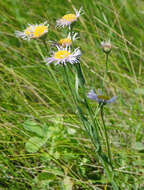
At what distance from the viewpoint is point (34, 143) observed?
1.08 m

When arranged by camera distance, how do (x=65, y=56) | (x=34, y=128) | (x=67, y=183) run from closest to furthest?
(x=65, y=56), (x=67, y=183), (x=34, y=128)

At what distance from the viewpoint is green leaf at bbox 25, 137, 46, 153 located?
1071 millimetres

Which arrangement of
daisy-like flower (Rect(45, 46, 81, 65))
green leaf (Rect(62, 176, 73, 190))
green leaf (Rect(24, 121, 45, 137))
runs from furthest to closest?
green leaf (Rect(24, 121, 45, 137)) → green leaf (Rect(62, 176, 73, 190)) → daisy-like flower (Rect(45, 46, 81, 65))

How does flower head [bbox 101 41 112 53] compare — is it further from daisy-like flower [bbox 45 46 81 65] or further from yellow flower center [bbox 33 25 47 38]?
yellow flower center [bbox 33 25 47 38]

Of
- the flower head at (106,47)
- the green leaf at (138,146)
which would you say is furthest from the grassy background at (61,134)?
the flower head at (106,47)

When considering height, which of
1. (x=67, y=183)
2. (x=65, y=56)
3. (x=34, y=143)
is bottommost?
(x=67, y=183)

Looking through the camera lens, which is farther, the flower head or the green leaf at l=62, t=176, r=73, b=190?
the green leaf at l=62, t=176, r=73, b=190

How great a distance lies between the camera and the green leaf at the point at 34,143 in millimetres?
1071

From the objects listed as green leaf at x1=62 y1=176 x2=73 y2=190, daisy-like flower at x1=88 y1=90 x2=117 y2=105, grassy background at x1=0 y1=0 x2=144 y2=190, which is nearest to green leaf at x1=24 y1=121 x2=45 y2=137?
grassy background at x1=0 y1=0 x2=144 y2=190

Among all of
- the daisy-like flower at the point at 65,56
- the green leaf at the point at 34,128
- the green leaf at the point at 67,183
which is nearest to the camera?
the daisy-like flower at the point at 65,56

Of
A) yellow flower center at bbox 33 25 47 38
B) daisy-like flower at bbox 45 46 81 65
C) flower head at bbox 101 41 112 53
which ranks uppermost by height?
yellow flower center at bbox 33 25 47 38

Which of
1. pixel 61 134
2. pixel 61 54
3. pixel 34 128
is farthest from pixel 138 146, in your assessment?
pixel 61 54

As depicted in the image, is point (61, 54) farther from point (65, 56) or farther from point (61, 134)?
point (61, 134)

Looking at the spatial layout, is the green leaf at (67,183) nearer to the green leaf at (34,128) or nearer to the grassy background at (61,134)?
the grassy background at (61,134)
